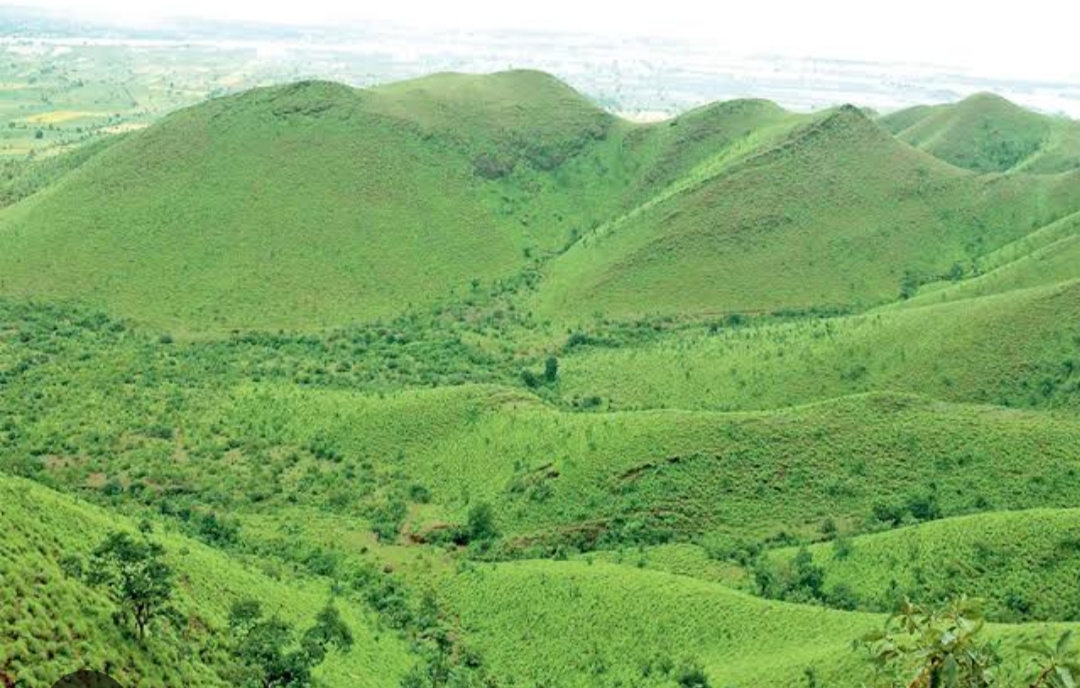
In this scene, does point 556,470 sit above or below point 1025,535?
below

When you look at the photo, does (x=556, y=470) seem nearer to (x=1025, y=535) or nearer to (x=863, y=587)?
(x=863, y=587)

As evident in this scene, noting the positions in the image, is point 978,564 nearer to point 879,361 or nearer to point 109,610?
point 879,361

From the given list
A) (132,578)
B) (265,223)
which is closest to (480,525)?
(132,578)

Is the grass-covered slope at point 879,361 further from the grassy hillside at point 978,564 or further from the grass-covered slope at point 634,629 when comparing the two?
the grass-covered slope at point 634,629

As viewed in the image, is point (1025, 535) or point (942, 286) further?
point (942, 286)

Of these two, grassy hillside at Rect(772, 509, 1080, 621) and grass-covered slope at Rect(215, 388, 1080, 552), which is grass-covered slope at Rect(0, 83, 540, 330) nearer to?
grass-covered slope at Rect(215, 388, 1080, 552)

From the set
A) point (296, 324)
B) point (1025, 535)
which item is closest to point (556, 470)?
point (1025, 535)
